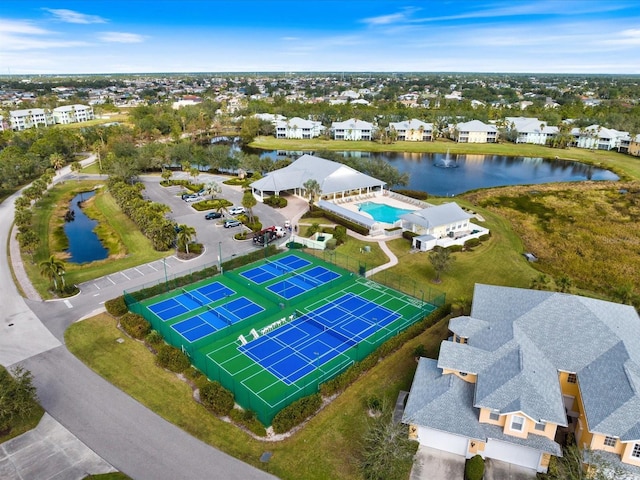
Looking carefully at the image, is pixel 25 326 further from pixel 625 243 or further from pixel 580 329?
pixel 625 243

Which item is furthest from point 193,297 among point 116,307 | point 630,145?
point 630,145

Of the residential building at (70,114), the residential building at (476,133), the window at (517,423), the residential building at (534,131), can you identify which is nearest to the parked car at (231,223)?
the window at (517,423)

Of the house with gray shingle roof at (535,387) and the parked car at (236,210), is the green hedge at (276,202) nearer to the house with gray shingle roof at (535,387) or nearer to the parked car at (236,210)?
the parked car at (236,210)

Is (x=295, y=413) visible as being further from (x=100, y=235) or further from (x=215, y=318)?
(x=100, y=235)

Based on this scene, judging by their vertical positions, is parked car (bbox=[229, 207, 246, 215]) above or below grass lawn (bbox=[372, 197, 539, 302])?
above

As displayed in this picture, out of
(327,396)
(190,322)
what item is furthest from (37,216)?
(327,396)

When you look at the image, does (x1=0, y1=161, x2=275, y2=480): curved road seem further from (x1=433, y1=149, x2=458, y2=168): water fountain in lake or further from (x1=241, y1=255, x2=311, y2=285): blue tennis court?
(x1=433, y1=149, x2=458, y2=168): water fountain in lake

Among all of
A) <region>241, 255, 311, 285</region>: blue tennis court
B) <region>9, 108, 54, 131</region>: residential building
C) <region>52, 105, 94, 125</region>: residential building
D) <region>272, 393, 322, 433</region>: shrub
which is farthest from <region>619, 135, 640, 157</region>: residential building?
<region>52, 105, 94, 125</region>: residential building
